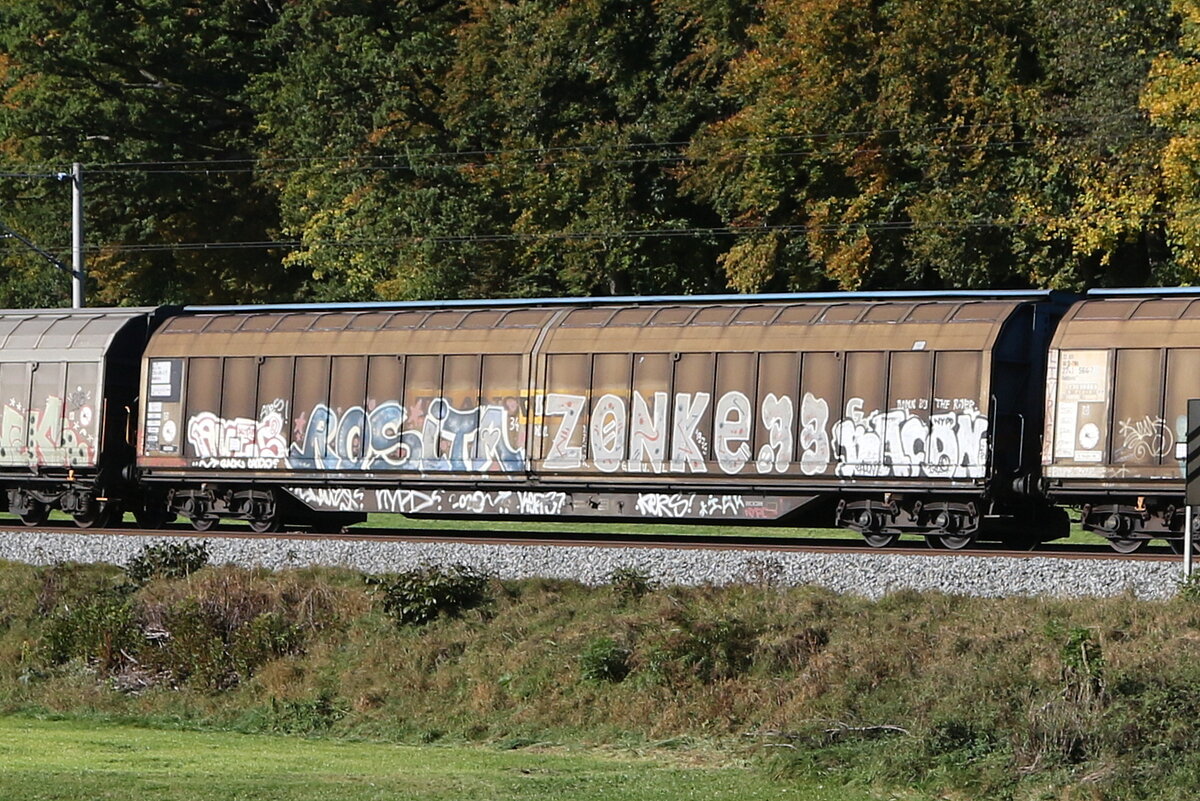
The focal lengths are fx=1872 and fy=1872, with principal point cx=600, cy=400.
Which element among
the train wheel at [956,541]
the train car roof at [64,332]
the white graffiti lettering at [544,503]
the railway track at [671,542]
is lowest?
the railway track at [671,542]

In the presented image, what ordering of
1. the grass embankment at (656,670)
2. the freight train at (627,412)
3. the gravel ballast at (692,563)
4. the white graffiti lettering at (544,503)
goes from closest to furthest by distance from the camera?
the grass embankment at (656,670) → the gravel ballast at (692,563) → the freight train at (627,412) → the white graffiti lettering at (544,503)

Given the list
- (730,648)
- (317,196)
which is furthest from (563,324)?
(317,196)

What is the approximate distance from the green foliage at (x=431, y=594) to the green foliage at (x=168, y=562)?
3143 millimetres

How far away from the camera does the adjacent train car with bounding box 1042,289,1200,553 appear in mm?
23188

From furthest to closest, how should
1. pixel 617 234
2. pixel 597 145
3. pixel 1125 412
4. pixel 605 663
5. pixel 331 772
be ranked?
pixel 597 145, pixel 617 234, pixel 1125 412, pixel 605 663, pixel 331 772

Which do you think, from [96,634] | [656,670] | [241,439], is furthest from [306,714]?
[241,439]

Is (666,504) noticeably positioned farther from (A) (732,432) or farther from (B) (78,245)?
(B) (78,245)

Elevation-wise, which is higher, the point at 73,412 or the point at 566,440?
the point at 73,412

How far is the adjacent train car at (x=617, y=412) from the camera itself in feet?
80.5

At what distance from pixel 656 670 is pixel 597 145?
28664 mm

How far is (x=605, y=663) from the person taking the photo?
21359mm

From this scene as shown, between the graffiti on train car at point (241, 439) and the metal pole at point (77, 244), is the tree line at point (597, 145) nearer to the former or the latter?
the metal pole at point (77, 244)

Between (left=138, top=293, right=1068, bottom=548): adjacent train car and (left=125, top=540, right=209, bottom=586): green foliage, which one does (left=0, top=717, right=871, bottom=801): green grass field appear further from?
(left=138, top=293, right=1068, bottom=548): adjacent train car

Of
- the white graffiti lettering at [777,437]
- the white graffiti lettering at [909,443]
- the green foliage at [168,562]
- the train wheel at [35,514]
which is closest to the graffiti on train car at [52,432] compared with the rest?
the train wheel at [35,514]
